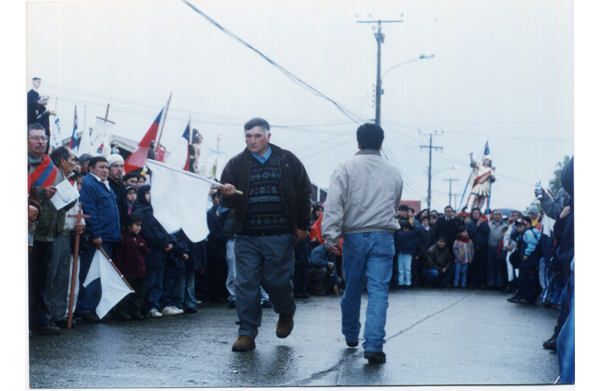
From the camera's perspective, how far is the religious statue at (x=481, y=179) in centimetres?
1730

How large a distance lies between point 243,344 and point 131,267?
2.76 metres

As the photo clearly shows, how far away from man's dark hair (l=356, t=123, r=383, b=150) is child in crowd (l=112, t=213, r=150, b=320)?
343cm

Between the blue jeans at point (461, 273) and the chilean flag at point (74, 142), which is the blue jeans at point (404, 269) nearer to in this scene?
the blue jeans at point (461, 273)

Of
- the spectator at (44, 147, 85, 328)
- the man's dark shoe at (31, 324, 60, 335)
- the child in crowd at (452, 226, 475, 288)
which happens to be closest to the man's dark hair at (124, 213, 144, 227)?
the spectator at (44, 147, 85, 328)

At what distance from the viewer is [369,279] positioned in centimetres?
575

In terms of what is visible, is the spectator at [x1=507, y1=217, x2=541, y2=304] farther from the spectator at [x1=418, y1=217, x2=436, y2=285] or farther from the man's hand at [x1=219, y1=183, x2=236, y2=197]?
the man's hand at [x1=219, y1=183, x2=236, y2=197]

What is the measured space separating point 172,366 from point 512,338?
12.3 ft

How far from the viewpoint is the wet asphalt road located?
15.6 feet

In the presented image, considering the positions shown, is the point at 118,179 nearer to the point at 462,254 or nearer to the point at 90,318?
the point at 90,318

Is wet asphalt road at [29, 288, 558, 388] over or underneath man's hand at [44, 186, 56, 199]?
underneath

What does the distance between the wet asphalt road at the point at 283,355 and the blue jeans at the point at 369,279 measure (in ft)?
0.76

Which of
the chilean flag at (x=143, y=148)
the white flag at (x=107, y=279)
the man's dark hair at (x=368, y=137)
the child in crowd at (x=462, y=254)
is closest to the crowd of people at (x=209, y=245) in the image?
the white flag at (x=107, y=279)

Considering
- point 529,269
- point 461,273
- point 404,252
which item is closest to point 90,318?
point 529,269
